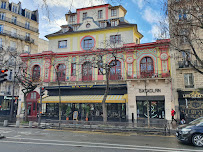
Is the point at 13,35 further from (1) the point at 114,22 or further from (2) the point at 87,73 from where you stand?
Answer: (1) the point at 114,22

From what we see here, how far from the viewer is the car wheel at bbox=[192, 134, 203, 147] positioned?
27.0 ft

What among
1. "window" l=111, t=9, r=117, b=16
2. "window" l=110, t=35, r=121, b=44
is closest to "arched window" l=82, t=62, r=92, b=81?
"window" l=110, t=35, r=121, b=44

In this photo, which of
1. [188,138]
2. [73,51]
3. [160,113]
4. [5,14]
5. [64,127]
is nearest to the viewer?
[188,138]

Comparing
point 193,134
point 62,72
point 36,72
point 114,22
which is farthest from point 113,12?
point 193,134

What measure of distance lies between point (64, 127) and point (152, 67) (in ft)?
44.2

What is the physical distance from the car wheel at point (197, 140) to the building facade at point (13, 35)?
29.2 meters

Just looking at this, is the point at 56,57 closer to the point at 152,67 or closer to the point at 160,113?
the point at 152,67

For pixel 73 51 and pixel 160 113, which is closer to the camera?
pixel 160 113

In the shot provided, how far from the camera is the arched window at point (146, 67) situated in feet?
70.7

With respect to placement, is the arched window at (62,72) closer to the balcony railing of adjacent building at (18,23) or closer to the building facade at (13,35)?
→ the building facade at (13,35)

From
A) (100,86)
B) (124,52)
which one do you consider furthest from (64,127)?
(124,52)

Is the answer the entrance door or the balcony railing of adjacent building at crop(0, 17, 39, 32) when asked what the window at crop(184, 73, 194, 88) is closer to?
the entrance door

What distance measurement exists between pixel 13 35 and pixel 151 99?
2943 centimetres

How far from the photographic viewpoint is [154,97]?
20922mm
